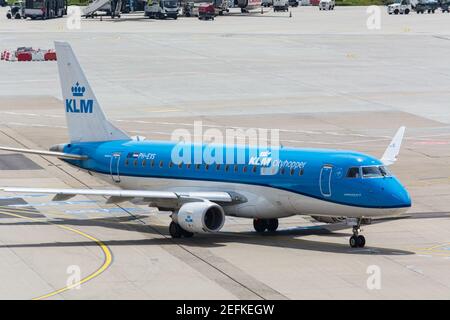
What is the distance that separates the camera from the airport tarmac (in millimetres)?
45281

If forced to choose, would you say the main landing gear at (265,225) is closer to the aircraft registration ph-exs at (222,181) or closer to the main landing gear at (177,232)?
the aircraft registration ph-exs at (222,181)

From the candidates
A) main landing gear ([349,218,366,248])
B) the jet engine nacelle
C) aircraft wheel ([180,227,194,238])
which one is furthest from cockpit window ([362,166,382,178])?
aircraft wheel ([180,227,194,238])

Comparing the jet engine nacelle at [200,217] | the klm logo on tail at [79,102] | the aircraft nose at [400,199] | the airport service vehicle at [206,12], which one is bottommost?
the airport service vehicle at [206,12]

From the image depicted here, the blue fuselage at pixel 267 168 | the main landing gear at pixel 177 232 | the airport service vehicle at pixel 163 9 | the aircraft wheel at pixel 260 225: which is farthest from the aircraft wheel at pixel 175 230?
the airport service vehicle at pixel 163 9

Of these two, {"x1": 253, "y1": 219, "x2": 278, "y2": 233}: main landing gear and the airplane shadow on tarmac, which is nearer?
the airplane shadow on tarmac

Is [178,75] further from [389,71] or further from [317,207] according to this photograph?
[317,207]

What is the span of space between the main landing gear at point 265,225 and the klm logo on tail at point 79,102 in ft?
37.4

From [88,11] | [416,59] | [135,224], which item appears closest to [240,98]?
[416,59]

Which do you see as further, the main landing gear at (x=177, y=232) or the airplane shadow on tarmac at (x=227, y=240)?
the main landing gear at (x=177, y=232)

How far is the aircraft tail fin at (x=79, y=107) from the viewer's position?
195 ft

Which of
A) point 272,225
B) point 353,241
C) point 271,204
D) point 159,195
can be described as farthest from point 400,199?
point 159,195

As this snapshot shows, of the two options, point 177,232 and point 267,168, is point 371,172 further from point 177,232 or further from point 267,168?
point 177,232

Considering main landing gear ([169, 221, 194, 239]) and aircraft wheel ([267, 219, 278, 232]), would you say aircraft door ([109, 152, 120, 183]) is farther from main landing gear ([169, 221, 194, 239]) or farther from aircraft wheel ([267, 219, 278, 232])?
aircraft wheel ([267, 219, 278, 232])

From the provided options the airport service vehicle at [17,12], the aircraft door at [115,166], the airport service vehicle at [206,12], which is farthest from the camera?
the airport service vehicle at [17,12]
